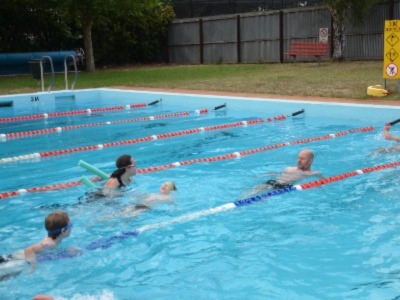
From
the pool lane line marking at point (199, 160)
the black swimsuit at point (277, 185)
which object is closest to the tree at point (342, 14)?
the pool lane line marking at point (199, 160)

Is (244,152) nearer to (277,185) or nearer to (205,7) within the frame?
(277,185)

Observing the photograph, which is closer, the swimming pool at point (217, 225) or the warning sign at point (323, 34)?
the swimming pool at point (217, 225)

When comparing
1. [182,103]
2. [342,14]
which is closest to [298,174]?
[182,103]

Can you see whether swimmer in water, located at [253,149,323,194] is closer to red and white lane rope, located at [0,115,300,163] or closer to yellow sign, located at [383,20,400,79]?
red and white lane rope, located at [0,115,300,163]

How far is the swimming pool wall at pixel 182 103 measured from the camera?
11555mm

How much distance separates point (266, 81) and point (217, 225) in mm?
12525

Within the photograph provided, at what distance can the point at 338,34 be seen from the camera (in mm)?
22922

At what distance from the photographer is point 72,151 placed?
9.55 meters

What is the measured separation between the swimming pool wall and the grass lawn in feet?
4.27

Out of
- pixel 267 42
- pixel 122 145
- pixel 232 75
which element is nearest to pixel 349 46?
pixel 267 42

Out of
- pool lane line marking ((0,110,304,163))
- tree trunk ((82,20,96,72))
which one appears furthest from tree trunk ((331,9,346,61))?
pool lane line marking ((0,110,304,163))

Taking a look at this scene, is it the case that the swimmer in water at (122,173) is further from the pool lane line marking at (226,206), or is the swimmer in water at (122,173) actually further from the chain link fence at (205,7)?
the chain link fence at (205,7)

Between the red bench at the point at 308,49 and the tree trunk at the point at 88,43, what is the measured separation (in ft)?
29.9

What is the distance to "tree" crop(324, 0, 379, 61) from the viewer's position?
22016mm
